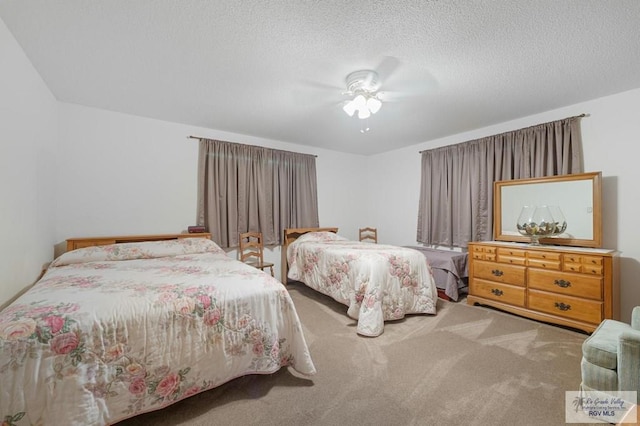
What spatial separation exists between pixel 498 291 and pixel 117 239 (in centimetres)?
432

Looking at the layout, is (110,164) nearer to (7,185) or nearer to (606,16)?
(7,185)

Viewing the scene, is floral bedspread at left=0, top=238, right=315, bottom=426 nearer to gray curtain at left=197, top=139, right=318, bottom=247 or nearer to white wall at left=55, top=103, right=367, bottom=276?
white wall at left=55, top=103, right=367, bottom=276

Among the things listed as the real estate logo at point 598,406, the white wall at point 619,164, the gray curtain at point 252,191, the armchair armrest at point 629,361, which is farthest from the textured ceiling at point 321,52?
the real estate logo at point 598,406

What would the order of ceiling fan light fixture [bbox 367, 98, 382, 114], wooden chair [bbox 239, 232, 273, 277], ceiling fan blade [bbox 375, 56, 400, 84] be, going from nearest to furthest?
ceiling fan blade [bbox 375, 56, 400, 84] < ceiling fan light fixture [bbox 367, 98, 382, 114] < wooden chair [bbox 239, 232, 273, 277]

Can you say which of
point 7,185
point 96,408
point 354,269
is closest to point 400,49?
point 354,269

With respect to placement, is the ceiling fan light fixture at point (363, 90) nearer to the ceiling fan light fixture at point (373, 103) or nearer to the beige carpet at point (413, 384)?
the ceiling fan light fixture at point (373, 103)

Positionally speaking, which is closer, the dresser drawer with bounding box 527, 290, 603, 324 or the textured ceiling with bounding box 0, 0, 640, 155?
the textured ceiling with bounding box 0, 0, 640, 155

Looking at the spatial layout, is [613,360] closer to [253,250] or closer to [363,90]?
[363,90]

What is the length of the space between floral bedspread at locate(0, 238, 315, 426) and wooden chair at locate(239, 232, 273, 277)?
1708 millimetres

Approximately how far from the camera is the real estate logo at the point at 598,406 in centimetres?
139

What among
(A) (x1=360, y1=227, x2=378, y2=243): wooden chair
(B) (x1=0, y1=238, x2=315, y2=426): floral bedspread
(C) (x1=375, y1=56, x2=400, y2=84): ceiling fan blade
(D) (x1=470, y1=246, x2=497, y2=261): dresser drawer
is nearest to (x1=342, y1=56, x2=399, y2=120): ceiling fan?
(C) (x1=375, y1=56, x2=400, y2=84): ceiling fan blade

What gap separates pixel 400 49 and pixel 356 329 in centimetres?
243

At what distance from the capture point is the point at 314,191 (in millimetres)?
4621

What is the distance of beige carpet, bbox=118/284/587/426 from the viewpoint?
4.81 ft
